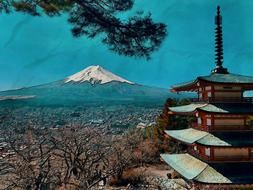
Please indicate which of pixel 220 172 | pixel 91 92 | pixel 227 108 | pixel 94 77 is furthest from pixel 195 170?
pixel 94 77

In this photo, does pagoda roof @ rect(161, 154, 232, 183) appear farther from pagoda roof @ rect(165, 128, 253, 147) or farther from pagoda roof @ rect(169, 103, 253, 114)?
pagoda roof @ rect(169, 103, 253, 114)

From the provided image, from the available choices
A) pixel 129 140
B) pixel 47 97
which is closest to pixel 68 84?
pixel 47 97

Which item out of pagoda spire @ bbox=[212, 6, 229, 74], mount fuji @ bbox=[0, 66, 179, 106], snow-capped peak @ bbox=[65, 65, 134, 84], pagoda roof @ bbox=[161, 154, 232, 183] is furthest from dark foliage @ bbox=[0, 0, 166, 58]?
snow-capped peak @ bbox=[65, 65, 134, 84]

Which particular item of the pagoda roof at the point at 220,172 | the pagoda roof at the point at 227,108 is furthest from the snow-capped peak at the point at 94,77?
the pagoda roof at the point at 220,172

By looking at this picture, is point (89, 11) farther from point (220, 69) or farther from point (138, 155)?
point (138, 155)

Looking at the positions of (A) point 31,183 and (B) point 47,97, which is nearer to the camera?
(A) point 31,183

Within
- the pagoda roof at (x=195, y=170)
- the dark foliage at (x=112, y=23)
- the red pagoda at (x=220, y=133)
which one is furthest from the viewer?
the red pagoda at (x=220, y=133)

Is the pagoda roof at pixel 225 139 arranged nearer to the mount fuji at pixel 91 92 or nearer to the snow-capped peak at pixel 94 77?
the mount fuji at pixel 91 92
